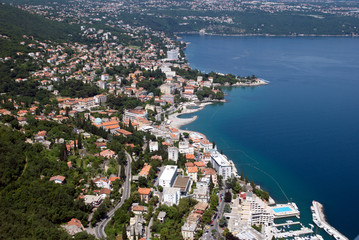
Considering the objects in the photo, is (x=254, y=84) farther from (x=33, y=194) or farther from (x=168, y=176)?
(x=33, y=194)

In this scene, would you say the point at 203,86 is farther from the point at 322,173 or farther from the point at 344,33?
the point at 344,33

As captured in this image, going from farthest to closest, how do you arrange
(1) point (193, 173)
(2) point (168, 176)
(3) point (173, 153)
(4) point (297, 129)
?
1. (4) point (297, 129)
2. (3) point (173, 153)
3. (1) point (193, 173)
4. (2) point (168, 176)

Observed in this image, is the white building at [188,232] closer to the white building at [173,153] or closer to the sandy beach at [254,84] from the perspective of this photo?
the white building at [173,153]

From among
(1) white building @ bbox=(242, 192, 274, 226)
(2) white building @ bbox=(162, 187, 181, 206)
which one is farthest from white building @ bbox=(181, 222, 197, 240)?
(1) white building @ bbox=(242, 192, 274, 226)

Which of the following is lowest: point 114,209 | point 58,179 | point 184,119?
point 184,119

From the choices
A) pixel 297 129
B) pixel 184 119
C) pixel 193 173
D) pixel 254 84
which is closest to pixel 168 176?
pixel 193 173

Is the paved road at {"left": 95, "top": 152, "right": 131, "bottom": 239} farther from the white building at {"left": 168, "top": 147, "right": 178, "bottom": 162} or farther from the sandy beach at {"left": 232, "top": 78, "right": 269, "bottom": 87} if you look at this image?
Answer: the sandy beach at {"left": 232, "top": 78, "right": 269, "bottom": 87}

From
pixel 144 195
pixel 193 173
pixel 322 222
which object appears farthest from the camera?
pixel 193 173

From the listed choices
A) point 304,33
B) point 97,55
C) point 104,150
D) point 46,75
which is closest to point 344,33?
point 304,33
